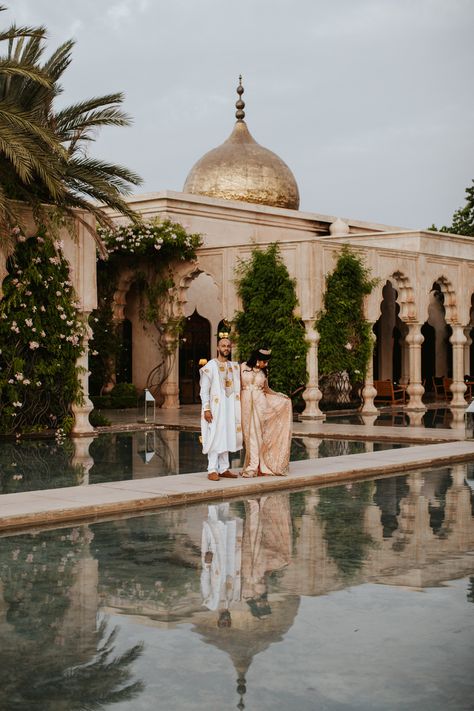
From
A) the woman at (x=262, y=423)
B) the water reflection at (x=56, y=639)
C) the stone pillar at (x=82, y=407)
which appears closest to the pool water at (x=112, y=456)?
the stone pillar at (x=82, y=407)

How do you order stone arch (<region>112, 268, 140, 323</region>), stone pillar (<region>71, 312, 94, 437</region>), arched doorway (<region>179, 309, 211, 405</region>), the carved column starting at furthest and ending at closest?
arched doorway (<region>179, 309, 211, 405</region>), the carved column, stone arch (<region>112, 268, 140, 323</region>), stone pillar (<region>71, 312, 94, 437</region>)

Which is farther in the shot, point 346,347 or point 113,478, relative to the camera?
point 346,347

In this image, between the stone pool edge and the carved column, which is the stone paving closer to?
the stone pool edge

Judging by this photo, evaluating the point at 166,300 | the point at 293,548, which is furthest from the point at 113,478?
the point at 166,300

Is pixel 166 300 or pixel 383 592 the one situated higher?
pixel 166 300

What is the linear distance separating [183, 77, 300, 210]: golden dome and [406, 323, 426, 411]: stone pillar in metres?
6.69

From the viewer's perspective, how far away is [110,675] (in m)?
4.64

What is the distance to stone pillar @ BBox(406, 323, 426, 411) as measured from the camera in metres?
24.0

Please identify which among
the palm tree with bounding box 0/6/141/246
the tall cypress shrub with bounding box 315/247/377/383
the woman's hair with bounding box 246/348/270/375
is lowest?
the woman's hair with bounding box 246/348/270/375

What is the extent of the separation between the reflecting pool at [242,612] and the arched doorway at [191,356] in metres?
17.6

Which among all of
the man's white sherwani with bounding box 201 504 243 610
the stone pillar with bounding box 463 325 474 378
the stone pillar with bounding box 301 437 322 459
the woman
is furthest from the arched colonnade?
the man's white sherwani with bounding box 201 504 243 610

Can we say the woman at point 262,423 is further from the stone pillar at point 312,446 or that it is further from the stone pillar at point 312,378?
the stone pillar at point 312,378

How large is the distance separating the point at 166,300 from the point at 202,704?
67.5 ft

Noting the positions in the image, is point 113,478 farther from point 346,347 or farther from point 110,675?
point 346,347
